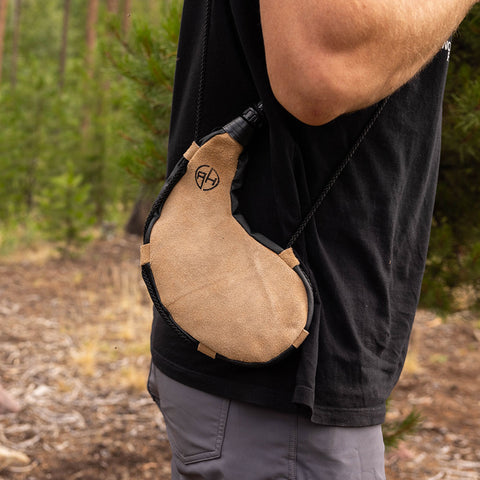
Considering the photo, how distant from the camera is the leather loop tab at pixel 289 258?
0.93 m

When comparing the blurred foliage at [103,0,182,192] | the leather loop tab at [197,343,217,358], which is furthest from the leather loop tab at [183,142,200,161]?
the blurred foliage at [103,0,182,192]

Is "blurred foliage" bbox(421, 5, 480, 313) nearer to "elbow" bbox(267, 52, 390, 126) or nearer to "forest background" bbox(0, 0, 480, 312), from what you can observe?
"forest background" bbox(0, 0, 480, 312)

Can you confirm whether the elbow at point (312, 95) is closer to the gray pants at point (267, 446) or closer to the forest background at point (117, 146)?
the gray pants at point (267, 446)

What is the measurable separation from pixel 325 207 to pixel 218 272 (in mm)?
209

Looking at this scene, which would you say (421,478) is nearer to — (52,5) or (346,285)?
(346,285)

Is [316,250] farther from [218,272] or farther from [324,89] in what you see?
[324,89]

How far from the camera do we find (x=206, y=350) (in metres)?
0.97

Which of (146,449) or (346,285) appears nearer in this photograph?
(346,285)

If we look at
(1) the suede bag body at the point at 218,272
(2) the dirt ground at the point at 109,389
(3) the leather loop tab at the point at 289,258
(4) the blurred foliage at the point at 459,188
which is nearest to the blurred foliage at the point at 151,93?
(2) the dirt ground at the point at 109,389

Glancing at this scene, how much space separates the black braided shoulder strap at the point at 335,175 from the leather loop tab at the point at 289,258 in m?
0.02

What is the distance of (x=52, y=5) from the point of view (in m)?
22.7

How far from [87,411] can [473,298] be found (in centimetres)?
224

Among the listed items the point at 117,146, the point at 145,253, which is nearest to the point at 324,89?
the point at 145,253

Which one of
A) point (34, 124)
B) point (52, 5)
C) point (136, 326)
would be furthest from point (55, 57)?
point (136, 326)
